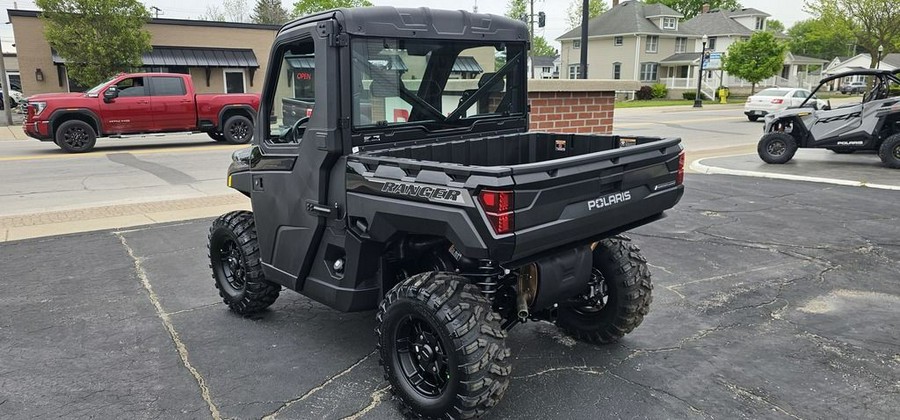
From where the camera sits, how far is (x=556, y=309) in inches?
159

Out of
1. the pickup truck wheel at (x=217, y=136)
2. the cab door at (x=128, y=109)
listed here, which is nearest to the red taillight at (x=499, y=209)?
the cab door at (x=128, y=109)

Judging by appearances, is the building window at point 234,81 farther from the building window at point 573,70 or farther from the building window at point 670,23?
the building window at point 670,23

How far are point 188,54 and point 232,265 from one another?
29715 millimetres

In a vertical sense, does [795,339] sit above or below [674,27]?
below

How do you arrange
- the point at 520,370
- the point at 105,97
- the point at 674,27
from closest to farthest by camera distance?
the point at 520,370
the point at 105,97
the point at 674,27

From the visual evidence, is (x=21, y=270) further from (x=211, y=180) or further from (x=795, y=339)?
(x=795, y=339)

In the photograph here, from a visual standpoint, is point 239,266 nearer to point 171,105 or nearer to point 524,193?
point 524,193

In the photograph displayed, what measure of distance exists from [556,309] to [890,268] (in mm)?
3855

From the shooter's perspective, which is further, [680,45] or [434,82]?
[680,45]

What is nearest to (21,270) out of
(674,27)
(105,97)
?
(105,97)

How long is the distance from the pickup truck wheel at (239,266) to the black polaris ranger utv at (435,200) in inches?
0.6

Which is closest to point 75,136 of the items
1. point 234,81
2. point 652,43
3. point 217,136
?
point 217,136

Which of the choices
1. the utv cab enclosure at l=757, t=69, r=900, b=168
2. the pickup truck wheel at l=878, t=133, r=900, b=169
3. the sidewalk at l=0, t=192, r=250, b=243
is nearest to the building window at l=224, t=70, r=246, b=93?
the sidewalk at l=0, t=192, r=250, b=243

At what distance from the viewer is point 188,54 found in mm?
31125
